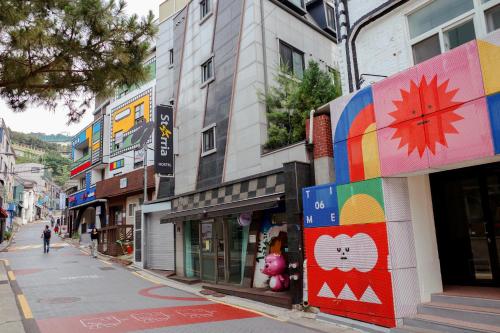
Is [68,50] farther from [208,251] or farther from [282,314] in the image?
[208,251]

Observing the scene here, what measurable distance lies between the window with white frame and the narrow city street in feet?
21.8

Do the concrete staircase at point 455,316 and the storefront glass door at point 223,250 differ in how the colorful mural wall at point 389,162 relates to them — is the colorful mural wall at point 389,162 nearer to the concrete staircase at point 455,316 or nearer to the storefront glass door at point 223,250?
the concrete staircase at point 455,316

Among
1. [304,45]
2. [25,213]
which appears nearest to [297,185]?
[304,45]

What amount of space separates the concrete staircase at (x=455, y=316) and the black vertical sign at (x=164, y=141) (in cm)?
1242

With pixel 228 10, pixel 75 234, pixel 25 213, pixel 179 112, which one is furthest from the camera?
pixel 25 213

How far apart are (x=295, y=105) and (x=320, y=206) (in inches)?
207

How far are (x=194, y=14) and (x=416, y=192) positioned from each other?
14206 millimetres

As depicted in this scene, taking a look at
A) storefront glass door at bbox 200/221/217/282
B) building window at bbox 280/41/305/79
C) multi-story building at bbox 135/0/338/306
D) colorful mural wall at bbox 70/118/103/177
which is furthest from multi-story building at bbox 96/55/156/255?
building window at bbox 280/41/305/79

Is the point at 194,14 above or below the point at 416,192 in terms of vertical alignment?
above

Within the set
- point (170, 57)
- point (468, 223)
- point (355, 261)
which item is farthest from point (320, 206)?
point (170, 57)

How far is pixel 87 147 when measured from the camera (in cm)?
4009

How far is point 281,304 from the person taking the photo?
→ 10.2 metres

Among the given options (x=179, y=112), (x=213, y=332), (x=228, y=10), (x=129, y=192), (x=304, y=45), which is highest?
(x=228, y=10)

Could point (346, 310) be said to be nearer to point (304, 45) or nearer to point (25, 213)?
point (304, 45)
